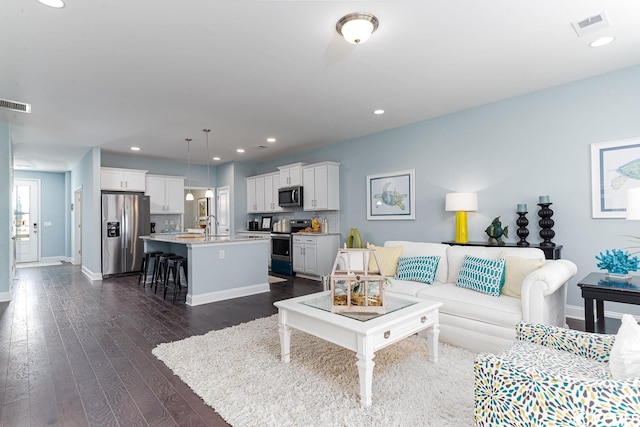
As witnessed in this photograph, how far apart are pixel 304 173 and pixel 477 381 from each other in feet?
18.4

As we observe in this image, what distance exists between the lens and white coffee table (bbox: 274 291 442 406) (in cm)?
205

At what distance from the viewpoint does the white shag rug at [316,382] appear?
1958 millimetres

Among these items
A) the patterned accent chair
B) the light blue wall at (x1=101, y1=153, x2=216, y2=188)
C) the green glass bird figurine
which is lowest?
the patterned accent chair

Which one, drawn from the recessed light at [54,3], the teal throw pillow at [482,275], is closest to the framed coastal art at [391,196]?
the teal throw pillow at [482,275]

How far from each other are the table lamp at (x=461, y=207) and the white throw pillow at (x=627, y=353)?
310 cm

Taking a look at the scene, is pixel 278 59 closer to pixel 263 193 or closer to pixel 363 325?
pixel 363 325

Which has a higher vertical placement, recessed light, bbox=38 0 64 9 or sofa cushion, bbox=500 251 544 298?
recessed light, bbox=38 0 64 9

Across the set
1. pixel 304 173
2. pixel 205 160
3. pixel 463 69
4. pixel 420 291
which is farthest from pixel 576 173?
pixel 205 160

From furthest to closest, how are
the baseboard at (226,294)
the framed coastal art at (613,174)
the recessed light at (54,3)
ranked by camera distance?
the baseboard at (226,294), the framed coastal art at (613,174), the recessed light at (54,3)

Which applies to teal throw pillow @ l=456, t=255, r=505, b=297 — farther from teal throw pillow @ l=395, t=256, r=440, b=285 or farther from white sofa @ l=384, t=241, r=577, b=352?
teal throw pillow @ l=395, t=256, r=440, b=285

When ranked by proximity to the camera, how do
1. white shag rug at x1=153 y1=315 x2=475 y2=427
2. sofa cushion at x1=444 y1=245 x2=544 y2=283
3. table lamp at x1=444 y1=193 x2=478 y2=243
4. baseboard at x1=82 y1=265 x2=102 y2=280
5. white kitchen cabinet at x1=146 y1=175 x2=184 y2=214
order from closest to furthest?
white shag rug at x1=153 y1=315 x2=475 y2=427 < sofa cushion at x1=444 y1=245 x2=544 y2=283 < table lamp at x1=444 y1=193 x2=478 y2=243 < baseboard at x1=82 y1=265 x2=102 y2=280 < white kitchen cabinet at x1=146 y1=175 x2=184 y2=214

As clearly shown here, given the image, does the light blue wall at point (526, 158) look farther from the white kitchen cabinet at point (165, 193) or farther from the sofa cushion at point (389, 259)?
→ the white kitchen cabinet at point (165, 193)

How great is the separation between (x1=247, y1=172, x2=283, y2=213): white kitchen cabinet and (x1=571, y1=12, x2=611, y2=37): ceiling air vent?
5.72 metres

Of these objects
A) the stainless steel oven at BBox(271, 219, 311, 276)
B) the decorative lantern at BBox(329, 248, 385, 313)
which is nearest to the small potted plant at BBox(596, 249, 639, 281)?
→ the decorative lantern at BBox(329, 248, 385, 313)
